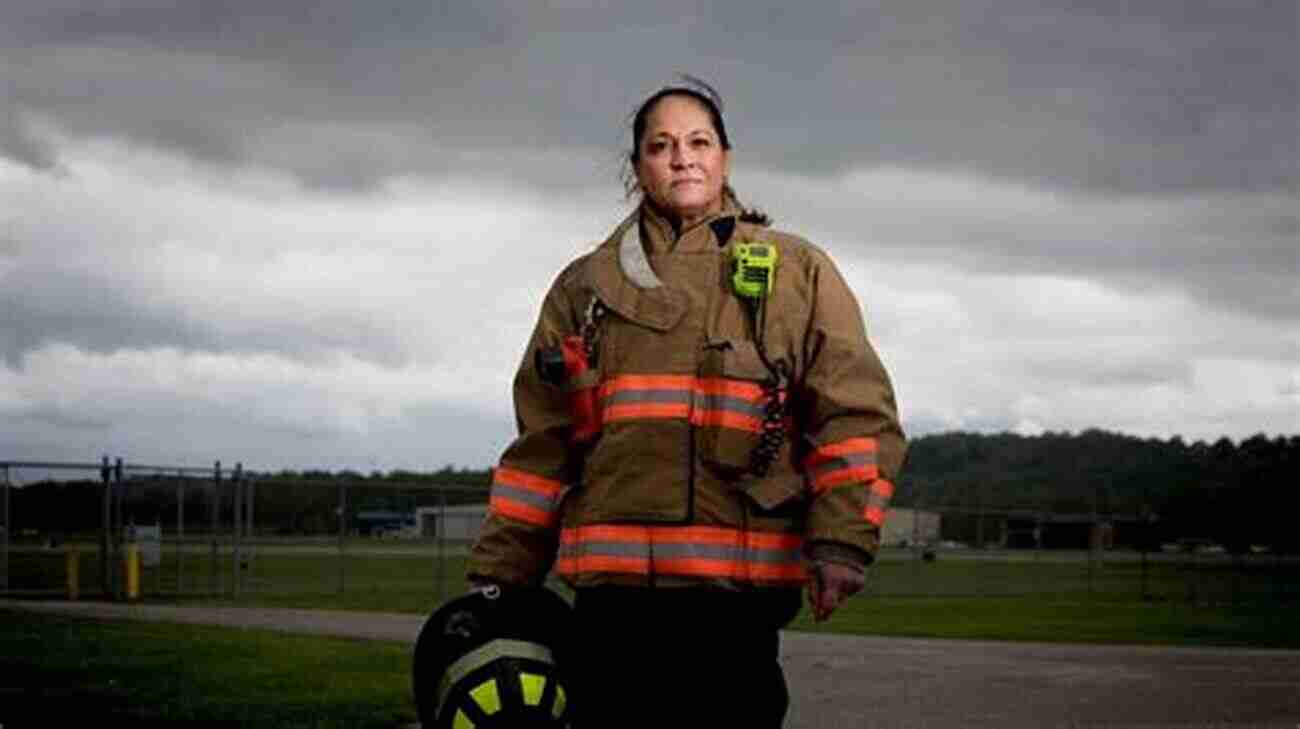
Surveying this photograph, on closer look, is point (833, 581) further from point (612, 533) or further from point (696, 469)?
point (612, 533)

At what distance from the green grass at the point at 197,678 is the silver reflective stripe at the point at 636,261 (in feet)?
22.1

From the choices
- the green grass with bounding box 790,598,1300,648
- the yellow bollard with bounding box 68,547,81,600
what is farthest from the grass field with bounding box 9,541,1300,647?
the yellow bollard with bounding box 68,547,81,600

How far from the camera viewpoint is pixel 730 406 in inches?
172

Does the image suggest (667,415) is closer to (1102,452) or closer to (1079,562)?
(1079,562)

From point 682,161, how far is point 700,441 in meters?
0.70

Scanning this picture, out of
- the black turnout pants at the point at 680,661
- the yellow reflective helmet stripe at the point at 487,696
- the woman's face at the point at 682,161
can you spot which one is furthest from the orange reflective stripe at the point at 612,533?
the woman's face at the point at 682,161

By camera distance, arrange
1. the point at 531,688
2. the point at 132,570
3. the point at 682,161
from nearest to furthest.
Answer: the point at 531,688 → the point at 682,161 → the point at 132,570

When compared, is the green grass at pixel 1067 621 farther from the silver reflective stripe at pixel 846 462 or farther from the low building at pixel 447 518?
the silver reflective stripe at pixel 846 462

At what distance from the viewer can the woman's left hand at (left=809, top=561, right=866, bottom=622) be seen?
14.0 ft

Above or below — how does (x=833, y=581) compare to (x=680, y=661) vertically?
above

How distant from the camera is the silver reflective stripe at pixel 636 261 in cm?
448

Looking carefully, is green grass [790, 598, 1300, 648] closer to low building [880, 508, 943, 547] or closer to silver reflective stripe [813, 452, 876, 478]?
silver reflective stripe [813, 452, 876, 478]

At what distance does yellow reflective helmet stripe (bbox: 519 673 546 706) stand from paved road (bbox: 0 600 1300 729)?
6932mm

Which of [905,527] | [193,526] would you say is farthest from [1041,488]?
[193,526]
